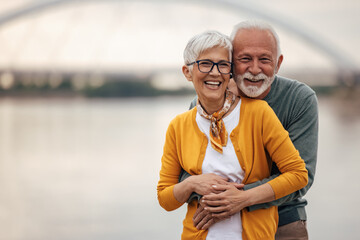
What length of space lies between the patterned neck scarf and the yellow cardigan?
0.04 meters

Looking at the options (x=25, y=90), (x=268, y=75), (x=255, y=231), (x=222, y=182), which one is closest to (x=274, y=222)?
(x=255, y=231)

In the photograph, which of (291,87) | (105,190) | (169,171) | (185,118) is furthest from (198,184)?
(105,190)

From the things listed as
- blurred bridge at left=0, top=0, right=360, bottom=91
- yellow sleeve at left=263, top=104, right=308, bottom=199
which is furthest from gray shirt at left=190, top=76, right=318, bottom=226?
blurred bridge at left=0, top=0, right=360, bottom=91

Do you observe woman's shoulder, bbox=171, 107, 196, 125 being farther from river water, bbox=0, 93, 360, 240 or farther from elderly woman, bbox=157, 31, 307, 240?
river water, bbox=0, 93, 360, 240

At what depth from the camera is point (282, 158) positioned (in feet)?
5.60

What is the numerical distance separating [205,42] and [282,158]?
1.62 feet

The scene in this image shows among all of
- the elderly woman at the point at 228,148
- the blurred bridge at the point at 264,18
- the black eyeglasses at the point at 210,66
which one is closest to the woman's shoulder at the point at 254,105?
the elderly woman at the point at 228,148

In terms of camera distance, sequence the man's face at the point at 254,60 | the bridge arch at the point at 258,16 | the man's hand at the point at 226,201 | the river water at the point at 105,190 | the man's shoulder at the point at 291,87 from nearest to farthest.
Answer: the man's hand at the point at 226,201
the man's face at the point at 254,60
the man's shoulder at the point at 291,87
the river water at the point at 105,190
the bridge arch at the point at 258,16

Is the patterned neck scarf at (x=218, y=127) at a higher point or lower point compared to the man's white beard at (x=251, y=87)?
lower

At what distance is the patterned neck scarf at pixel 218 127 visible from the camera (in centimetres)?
173

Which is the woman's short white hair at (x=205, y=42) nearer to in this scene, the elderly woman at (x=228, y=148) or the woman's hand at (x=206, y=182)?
the elderly woman at (x=228, y=148)

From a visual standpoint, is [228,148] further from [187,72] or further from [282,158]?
[187,72]

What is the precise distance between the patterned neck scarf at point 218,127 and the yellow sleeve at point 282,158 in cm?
→ 14

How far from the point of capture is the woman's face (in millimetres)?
1710
